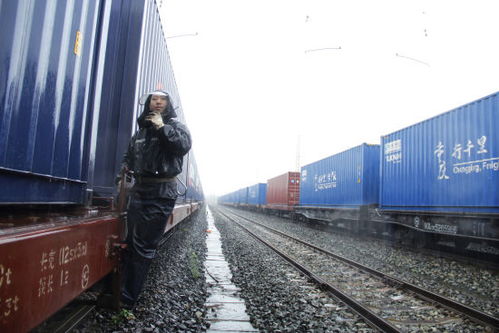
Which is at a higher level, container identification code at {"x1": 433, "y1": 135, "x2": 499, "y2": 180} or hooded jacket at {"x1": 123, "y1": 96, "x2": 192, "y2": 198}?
container identification code at {"x1": 433, "y1": 135, "x2": 499, "y2": 180}

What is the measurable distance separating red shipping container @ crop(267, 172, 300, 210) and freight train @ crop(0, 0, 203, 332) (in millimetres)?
19297

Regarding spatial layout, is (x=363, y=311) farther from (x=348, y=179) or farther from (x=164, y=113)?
(x=348, y=179)

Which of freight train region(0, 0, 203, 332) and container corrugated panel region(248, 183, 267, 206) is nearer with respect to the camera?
freight train region(0, 0, 203, 332)

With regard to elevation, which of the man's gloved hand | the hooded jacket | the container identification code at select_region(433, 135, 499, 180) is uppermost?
the container identification code at select_region(433, 135, 499, 180)

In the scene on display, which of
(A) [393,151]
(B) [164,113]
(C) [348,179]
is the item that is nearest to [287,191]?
(C) [348,179]

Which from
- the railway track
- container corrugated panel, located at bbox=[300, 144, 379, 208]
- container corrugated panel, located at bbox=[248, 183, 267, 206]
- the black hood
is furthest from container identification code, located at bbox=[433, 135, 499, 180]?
container corrugated panel, located at bbox=[248, 183, 267, 206]

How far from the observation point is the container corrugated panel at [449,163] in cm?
700

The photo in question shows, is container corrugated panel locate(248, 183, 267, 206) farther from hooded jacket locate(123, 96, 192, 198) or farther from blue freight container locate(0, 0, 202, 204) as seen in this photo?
blue freight container locate(0, 0, 202, 204)

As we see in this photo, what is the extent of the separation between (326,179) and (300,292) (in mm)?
11795

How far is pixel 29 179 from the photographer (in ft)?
5.51

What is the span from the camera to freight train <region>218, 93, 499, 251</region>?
7.04m

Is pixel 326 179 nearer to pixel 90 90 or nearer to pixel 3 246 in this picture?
pixel 90 90

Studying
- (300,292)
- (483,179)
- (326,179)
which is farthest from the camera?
(326,179)

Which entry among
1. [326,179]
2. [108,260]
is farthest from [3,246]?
[326,179]
